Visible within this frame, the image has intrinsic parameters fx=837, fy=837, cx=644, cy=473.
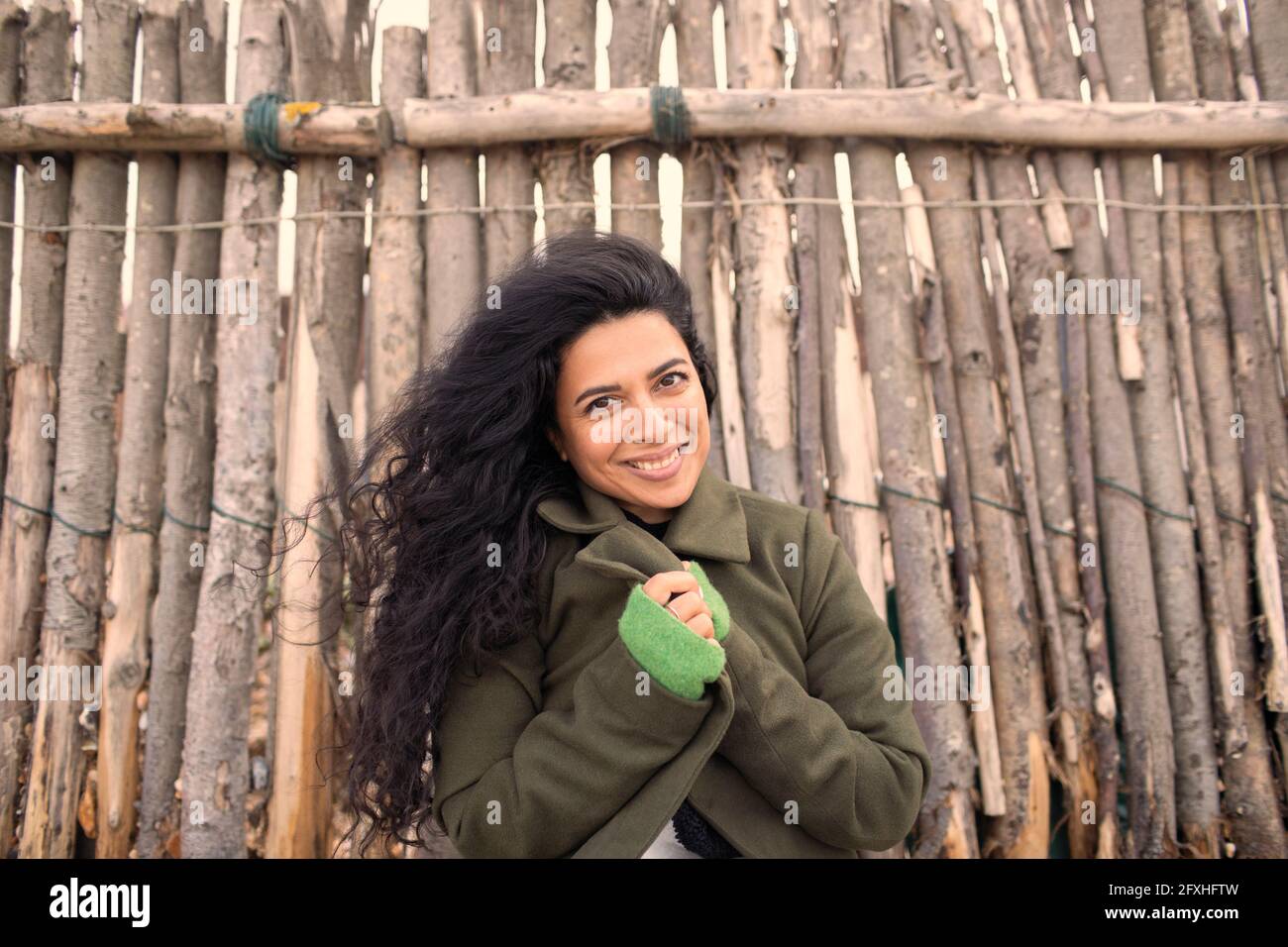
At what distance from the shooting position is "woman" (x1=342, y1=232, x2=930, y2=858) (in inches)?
66.6

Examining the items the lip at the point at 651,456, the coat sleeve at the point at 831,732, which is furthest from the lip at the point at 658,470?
the coat sleeve at the point at 831,732

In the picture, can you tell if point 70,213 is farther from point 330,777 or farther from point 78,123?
point 330,777

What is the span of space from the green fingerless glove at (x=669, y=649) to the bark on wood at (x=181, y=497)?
7.58 feet

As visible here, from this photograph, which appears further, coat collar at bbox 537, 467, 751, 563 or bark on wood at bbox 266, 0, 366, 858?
bark on wood at bbox 266, 0, 366, 858

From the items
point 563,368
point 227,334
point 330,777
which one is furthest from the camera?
point 227,334

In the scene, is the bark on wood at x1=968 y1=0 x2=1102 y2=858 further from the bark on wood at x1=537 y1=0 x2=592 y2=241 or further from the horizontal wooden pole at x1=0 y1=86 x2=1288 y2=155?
the bark on wood at x1=537 y1=0 x2=592 y2=241

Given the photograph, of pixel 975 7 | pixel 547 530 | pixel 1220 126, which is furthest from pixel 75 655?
pixel 1220 126

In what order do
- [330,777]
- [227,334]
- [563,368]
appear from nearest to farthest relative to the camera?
1. [563,368]
2. [330,777]
3. [227,334]

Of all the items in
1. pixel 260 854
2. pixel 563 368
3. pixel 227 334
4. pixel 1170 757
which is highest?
pixel 227 334

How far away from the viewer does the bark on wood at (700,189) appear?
3.29m

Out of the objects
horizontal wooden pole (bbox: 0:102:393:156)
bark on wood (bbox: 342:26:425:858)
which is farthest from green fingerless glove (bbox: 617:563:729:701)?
horizontal wooden pole (bbox: 0:102:393:156)

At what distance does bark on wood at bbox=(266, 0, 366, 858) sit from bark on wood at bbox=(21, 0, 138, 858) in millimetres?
765

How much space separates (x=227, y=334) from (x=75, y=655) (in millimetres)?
1366

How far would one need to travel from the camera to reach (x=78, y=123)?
321cm
